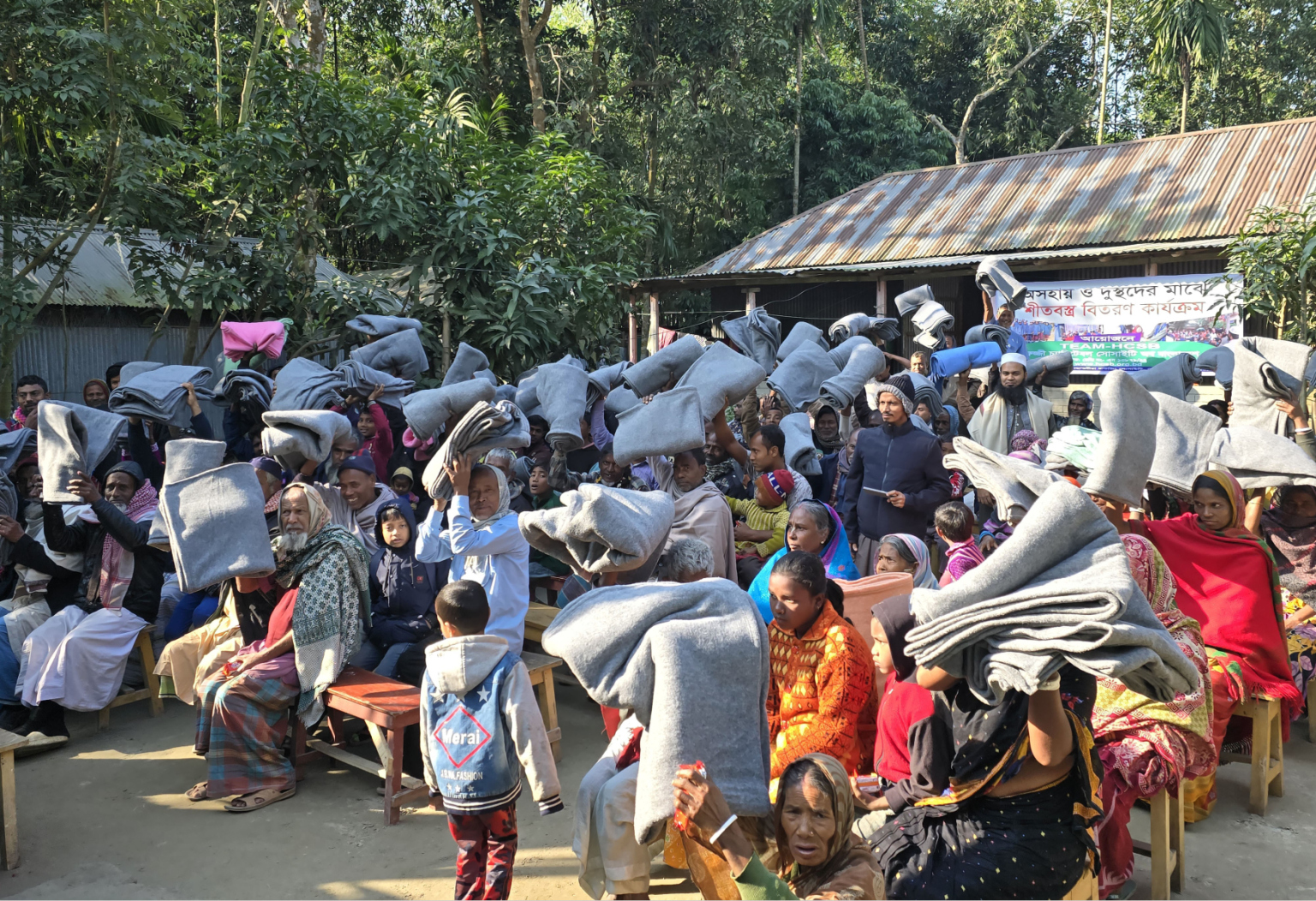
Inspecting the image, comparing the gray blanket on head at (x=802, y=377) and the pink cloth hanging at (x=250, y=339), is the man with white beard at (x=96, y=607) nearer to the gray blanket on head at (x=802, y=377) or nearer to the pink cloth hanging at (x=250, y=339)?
the pink cloth hanging at (x=250, y=339)

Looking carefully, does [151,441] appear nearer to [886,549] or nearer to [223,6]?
[886,549]

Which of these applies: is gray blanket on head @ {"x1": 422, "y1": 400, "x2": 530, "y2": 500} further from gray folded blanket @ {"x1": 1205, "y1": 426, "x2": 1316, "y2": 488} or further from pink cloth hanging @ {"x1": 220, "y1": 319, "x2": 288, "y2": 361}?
pink cloth hanging @ {"x1": 220, "y1": 319, "x2": 288, "y2": 361}

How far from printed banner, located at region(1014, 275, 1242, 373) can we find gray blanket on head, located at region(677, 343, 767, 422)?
6.51 meters

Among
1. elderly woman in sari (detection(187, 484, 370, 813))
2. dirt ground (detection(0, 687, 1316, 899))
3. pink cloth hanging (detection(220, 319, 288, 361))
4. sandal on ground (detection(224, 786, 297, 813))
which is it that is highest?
pink cloth hanging (detection(220, 319, 288, 361))

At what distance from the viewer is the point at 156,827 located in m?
4.28

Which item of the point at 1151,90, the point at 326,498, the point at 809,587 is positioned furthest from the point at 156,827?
the point at 1151,90

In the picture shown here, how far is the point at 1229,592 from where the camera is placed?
432 centimetres

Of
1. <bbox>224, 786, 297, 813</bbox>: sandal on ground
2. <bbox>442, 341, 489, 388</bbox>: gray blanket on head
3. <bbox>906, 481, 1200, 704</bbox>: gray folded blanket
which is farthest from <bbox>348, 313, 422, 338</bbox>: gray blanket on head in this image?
<bbox>906, 481, 1200, 704</bbox>: gray folded blanket

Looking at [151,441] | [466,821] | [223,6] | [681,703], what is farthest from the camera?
[223,6]

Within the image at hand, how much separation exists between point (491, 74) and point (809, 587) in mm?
17110

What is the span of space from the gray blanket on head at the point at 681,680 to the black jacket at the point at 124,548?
373cm

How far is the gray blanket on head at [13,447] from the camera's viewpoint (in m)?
5.88

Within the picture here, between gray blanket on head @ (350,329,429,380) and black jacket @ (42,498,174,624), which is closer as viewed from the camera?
black jacket @ (42,498,174,624)

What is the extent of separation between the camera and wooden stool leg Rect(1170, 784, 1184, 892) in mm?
3631
